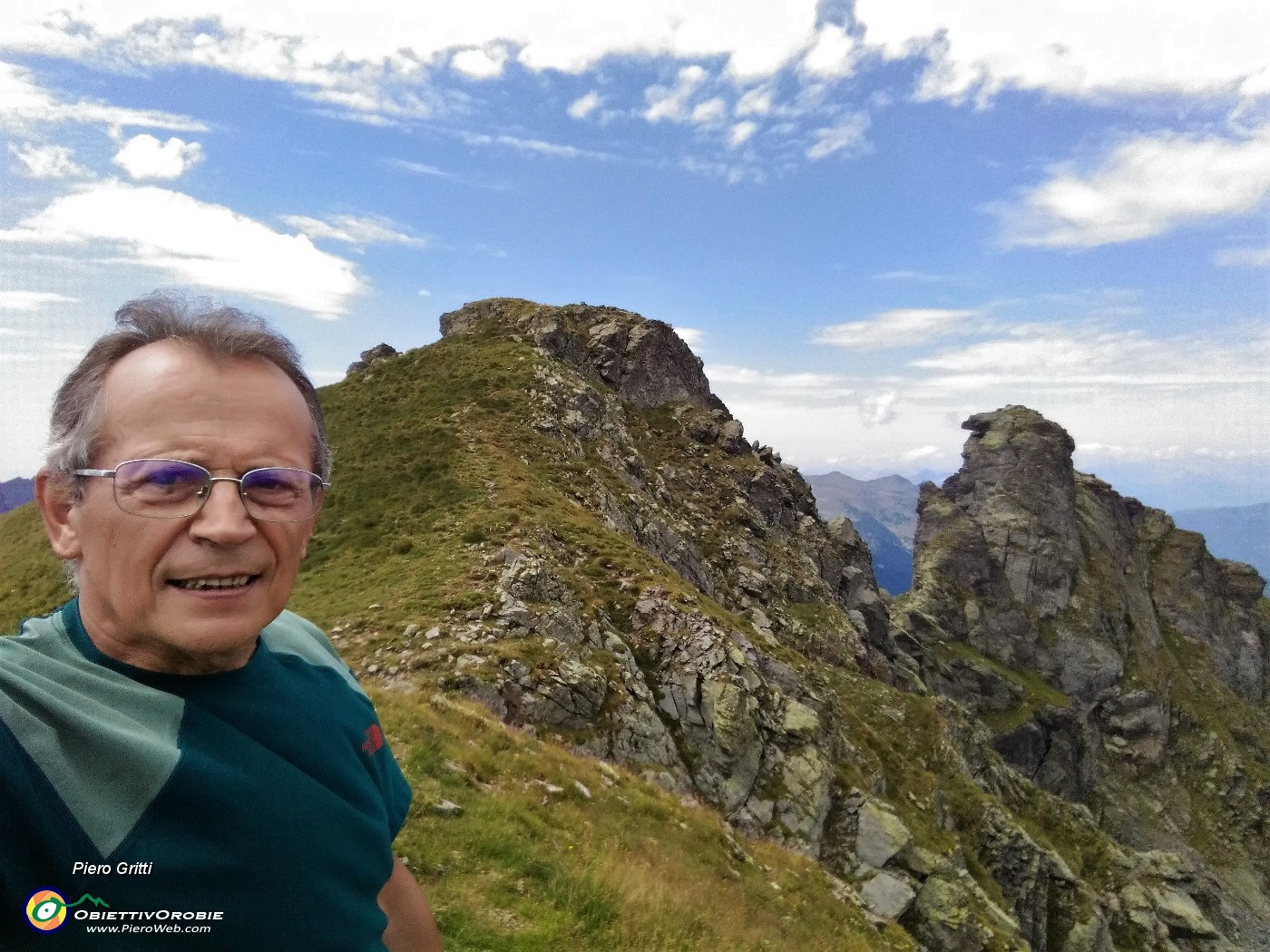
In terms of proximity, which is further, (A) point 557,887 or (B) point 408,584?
(B) point 408,584

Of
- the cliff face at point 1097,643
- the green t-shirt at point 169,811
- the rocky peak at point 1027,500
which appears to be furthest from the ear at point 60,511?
the rocky peak at point 1027,500

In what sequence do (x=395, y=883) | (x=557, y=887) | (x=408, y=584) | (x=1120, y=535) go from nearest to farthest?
(x=395, y=883) → (x=557, y=887) → (x=408, y=584) → (x=1120, y=535)

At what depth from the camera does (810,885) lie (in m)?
16.2

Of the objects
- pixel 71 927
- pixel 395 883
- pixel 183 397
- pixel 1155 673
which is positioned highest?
pixel 183 397

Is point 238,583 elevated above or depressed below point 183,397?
below

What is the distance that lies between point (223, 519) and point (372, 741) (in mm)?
1532

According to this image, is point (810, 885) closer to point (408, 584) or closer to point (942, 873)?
point (942, 873)

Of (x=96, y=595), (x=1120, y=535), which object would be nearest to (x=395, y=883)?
(x=96, y=595)

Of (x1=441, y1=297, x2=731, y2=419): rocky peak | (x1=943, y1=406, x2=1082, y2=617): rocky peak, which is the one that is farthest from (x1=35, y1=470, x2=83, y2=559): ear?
(x1=943, y1=406, x2=1082, y2=617): rocky peak

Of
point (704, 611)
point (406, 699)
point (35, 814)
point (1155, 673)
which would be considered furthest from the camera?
point (1155, 673)

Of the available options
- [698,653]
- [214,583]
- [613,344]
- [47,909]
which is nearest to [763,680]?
[698,653]

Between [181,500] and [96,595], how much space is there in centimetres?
49

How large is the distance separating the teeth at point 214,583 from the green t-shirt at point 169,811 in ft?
1.18

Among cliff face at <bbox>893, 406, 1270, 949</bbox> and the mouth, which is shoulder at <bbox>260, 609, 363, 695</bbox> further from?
cliff face at <bbox>893, 406, 1270, 949</bbox>
